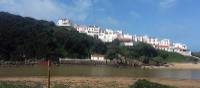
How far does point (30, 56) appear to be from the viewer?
408 ft

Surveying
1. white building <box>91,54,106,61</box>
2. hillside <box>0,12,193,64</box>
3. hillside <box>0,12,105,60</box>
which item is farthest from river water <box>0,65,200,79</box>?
white building <box>91,54,106,61</box>

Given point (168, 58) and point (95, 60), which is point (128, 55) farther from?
point (168, 58)

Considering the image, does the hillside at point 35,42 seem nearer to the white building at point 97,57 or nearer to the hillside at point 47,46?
the hillside at point 47,46

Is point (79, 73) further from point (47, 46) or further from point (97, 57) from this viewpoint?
point (97, 57)

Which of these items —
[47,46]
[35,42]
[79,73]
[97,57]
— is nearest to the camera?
[79,73]

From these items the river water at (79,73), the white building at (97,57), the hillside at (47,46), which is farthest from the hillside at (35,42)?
the river water at (79,73)

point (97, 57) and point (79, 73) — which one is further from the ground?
point (97, 57)

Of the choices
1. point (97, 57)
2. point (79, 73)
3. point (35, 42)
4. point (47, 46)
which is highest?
point (35, 42)

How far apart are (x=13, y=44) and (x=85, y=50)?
102 feet

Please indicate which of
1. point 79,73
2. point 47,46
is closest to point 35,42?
point 47,46

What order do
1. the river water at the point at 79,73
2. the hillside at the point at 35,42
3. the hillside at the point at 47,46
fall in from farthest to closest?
the hillside at the point at 47,46 → the hillside at the point at 35,42 → the river water at the point at 79,73

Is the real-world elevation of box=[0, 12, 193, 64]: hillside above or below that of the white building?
above

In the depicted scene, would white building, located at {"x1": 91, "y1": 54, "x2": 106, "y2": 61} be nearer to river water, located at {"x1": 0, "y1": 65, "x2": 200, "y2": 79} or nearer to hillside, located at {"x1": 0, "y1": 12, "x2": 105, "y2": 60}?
hillside, located at {"x1": 0, "y1": 12, "x2": 105, "y2": 60}

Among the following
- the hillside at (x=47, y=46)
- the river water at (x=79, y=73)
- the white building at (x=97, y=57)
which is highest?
the hillside at (x=47, y=46)
